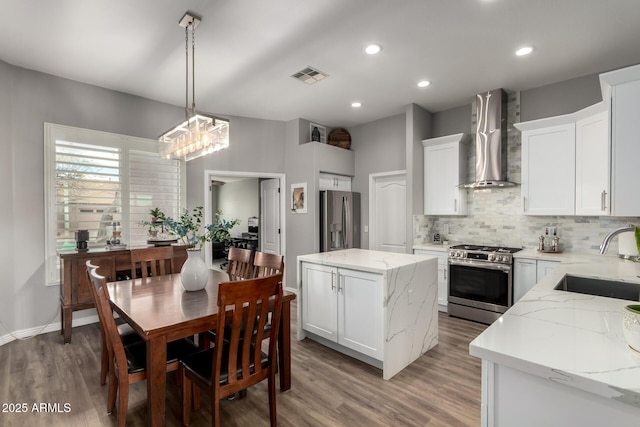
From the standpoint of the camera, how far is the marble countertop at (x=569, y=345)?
0.81 meters

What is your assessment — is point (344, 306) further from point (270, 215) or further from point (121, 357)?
point (270, 215)

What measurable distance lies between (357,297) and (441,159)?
2.73 metres

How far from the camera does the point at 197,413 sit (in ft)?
6.74

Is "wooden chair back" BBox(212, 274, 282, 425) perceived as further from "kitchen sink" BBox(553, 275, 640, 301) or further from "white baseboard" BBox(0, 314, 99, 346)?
"white baseboard" BBox(0, 314, 99, 346)

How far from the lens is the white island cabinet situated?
8.18ft

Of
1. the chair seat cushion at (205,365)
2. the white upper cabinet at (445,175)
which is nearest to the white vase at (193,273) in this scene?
the chair seat cushion at (205,365)

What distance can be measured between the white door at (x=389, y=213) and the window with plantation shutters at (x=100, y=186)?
309cm

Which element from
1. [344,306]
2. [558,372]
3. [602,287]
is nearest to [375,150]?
[344,306]

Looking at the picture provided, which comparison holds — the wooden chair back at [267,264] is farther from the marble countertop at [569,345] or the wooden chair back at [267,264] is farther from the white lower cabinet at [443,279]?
the white lower cabinet at [443,279]

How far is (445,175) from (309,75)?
2350 millimetres

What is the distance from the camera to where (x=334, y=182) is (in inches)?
208

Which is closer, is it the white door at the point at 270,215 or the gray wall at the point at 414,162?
the gray wall at the point at 414,162

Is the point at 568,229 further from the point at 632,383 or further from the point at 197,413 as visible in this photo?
the point at 197,413

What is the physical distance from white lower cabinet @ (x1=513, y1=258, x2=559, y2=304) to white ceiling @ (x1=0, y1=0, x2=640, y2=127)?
6.93 feet
